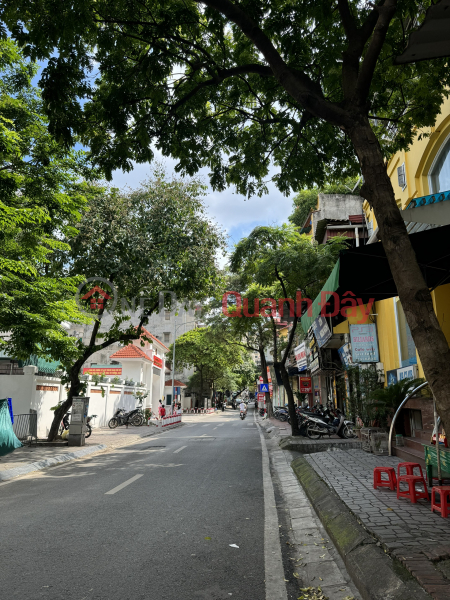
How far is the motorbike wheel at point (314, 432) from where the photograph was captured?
15.0 m

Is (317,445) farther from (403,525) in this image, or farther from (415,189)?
(403,525)

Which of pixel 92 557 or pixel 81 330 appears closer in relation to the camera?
pixel 92 557

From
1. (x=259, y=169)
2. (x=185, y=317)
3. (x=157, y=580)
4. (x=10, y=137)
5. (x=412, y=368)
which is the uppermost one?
(x=185, y=317)

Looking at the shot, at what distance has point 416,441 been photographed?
30.9ft

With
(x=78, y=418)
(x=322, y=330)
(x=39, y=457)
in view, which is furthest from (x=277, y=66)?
(x=78, y=418)

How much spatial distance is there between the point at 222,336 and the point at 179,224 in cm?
2114

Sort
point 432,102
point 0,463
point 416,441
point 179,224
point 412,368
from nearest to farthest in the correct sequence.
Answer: point 432,102
point 416,441
point 0,463
point 412,368
point 179,224

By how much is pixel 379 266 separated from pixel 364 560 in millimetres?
4662

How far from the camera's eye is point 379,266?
7.45m

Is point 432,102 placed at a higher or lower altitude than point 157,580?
higher

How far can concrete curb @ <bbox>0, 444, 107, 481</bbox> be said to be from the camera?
9.53 metres

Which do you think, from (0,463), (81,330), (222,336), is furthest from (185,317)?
(0,463)

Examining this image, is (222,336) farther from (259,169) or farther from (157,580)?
(157,580)

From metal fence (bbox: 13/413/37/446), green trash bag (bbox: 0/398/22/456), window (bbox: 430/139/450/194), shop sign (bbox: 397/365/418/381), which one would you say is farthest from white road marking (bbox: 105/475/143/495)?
window (bbox: 430/139/450/194)
